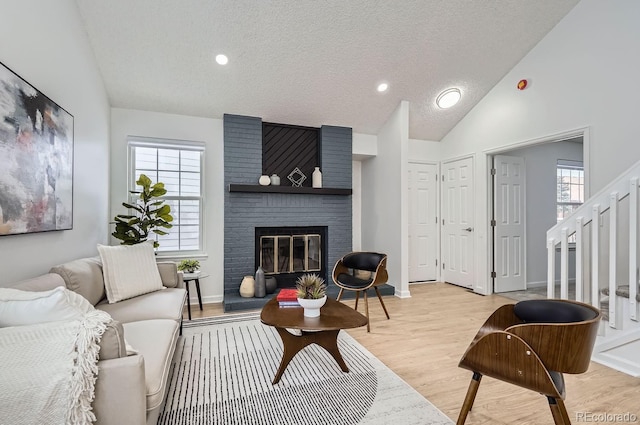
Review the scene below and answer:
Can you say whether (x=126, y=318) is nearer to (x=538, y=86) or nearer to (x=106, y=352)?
(x=106, y=352)

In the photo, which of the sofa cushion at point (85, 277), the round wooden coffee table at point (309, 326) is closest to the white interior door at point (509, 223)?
the round wooden coffee table at point (309, 326)

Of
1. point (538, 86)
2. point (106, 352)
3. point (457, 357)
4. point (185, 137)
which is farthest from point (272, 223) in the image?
point (538, 86)

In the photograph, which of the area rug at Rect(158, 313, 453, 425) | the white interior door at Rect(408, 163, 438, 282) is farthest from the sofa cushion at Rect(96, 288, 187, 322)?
the white interior door at Rect(408, 163, 438, 282)

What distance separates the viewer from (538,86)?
3676 mm

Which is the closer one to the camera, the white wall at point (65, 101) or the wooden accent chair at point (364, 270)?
the white wall at point (65, 101)

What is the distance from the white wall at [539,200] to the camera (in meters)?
4.68

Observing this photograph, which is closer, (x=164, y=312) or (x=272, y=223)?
(x=164, y=312)

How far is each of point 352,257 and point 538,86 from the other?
309cm

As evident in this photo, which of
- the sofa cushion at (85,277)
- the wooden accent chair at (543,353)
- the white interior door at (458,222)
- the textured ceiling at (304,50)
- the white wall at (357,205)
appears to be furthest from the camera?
the white wall at (357,205)

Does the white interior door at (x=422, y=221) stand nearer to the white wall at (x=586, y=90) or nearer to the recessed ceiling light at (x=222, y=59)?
the white wall at (x=586, y=90)

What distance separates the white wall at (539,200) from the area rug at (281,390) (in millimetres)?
3689

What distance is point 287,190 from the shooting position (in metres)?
4.10

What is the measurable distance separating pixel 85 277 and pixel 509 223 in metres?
Result: 5.10

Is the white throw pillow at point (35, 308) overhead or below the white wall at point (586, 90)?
below
